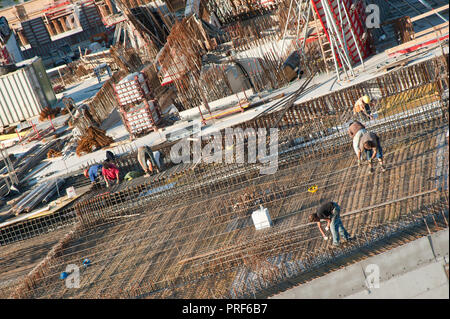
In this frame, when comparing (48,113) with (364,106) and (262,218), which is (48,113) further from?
(262,218)

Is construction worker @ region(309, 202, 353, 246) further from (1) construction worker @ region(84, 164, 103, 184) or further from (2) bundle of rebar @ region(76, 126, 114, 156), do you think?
(2) bundle of rebar @ region(76, 126, 114, 156)

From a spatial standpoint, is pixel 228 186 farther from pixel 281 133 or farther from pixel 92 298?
pixel 92 298

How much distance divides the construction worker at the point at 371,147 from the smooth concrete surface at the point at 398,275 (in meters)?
3.15

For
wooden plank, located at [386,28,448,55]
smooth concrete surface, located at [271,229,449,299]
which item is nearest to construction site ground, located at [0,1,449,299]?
smooth concrete surface, located at [271,229,449,299]

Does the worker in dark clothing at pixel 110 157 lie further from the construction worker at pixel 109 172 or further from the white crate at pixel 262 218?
the white crate at pixel 262 218

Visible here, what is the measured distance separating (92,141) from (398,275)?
43.4ft

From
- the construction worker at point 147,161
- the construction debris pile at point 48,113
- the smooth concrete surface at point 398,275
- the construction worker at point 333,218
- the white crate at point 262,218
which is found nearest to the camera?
the smooth concrete surface at point 398,275

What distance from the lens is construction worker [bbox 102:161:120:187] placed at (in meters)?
15.9

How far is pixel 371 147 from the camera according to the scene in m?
11.2

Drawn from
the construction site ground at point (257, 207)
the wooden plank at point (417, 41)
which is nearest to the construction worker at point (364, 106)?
the construction site ground at point (257, 207)

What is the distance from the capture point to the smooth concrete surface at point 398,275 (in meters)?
8.11

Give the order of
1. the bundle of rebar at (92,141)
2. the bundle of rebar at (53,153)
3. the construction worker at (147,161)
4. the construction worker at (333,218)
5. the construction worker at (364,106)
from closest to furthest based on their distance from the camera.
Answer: the construction worker at (333,218), the construction worker at (364,106), the construction worker at (147,161), the bundle of rebar at (92,141), the bundle of rebar at (53,153)
